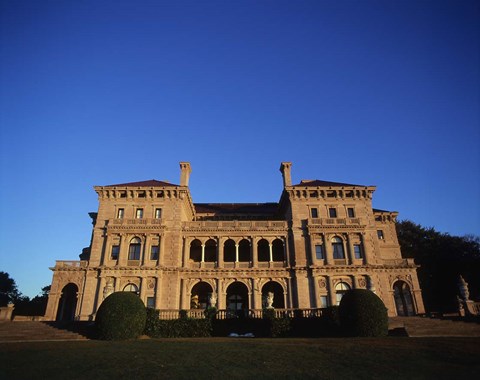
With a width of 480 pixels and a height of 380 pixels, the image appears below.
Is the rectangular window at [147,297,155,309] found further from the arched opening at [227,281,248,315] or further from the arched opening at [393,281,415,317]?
the arched opening at [393,281,415,317]

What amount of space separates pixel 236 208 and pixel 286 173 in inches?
346

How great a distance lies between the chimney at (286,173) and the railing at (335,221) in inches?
223

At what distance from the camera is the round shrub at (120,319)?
20.0 m

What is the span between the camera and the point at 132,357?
47.0ft

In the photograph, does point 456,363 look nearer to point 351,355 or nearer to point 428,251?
point 351,355

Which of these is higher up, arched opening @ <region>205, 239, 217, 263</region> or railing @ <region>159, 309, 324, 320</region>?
arched opening @ <region>205, 239, 217, 263</region>

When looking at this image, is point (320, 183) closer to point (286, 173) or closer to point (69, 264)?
point (286, 173)

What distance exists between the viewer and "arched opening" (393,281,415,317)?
36794mm

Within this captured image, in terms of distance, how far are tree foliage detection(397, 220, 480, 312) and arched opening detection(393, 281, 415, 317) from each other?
7146 mm

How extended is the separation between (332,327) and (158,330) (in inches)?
474

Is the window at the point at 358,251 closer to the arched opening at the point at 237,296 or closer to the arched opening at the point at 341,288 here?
the arched opening at the point at 341,288

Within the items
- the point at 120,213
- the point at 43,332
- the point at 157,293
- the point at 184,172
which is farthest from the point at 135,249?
the point at 43,332

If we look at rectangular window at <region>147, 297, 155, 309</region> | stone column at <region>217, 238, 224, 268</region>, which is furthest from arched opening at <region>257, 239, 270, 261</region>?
rectangular window at <region>147, 297, 155, 309</region>

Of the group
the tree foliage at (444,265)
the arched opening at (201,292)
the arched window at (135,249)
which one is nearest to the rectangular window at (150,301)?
the arched window at (135,249)
